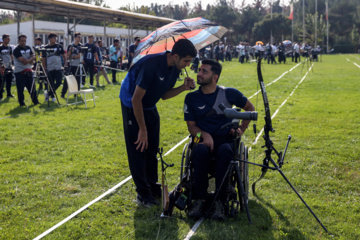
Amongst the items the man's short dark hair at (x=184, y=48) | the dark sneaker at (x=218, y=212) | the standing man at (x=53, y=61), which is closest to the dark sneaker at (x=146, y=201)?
the dark sneaker at (x=218, y=212)

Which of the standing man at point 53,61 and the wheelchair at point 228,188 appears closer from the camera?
the wheelchair at point 228,188

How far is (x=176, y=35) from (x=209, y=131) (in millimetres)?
1040

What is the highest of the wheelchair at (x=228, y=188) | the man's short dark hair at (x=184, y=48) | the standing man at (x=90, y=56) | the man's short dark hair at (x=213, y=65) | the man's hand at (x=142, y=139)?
the standing man at (x=90, y=56)

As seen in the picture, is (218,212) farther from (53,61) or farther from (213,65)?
(53,61)

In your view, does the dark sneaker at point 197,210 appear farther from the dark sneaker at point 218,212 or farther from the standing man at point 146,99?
the standing man at point 146,99

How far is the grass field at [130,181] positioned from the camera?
3.82 metres

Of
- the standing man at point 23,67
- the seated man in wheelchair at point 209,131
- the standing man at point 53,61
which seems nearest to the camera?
the seated man in wheelchair at point 209,131

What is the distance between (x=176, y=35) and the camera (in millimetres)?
4051

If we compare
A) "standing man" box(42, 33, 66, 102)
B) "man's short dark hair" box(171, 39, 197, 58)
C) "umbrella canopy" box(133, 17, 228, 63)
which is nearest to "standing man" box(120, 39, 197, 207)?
"man's short dark hair" box(171, 39, 197, 58)

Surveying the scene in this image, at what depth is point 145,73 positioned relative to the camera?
3.91 m

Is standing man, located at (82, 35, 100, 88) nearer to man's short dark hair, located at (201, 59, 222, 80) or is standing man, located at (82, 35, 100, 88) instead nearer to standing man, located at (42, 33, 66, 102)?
standing man, located at (42, 33, 66, 102)

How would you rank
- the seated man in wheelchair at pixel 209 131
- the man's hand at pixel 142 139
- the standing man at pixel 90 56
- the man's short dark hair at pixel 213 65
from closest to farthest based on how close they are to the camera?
1. the seated man in wheelchair at pixel 209 131
2. the man's hand at pixel 142 139
3. the man's short dark hair at pixel 213 65
4. the standing man at pixel 90 56

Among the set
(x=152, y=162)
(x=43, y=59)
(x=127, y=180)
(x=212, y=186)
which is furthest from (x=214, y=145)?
(x=43, y=59)

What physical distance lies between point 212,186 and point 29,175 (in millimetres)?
2681
